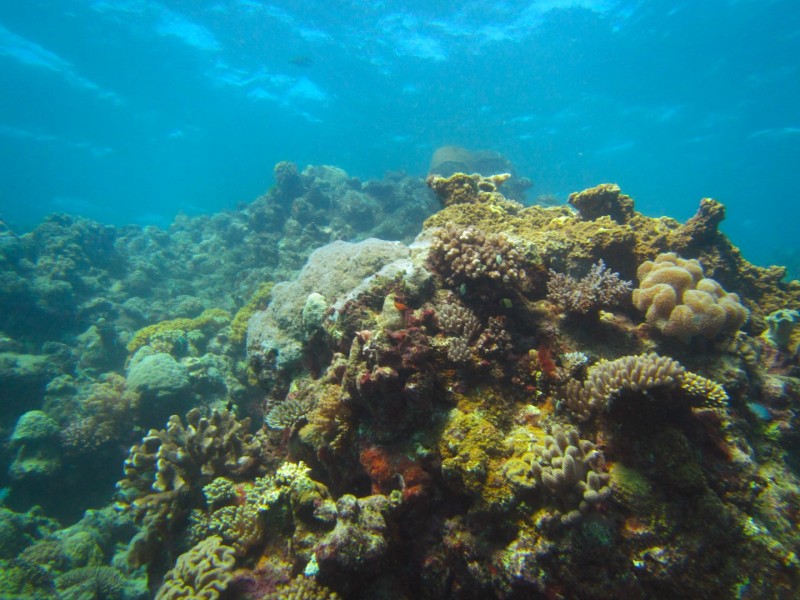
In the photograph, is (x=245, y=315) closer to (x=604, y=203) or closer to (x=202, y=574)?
(x=202, y=574)

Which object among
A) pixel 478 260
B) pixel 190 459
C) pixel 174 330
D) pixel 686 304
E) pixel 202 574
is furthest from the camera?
pixel 174 330

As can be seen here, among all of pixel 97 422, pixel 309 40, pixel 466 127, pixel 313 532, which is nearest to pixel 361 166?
pixel 466 127

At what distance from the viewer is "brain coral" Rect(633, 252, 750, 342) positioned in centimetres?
438

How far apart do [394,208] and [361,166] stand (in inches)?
1718

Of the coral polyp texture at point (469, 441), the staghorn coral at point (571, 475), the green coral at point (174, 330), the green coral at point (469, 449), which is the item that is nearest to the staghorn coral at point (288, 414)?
the coral polyp texture at point (469, 441)

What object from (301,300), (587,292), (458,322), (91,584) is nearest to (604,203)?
(587,292)

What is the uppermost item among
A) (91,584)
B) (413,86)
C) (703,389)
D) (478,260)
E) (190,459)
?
(413,86)

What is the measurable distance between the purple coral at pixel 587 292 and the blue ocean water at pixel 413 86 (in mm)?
29812

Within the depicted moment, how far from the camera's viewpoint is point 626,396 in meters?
3.42

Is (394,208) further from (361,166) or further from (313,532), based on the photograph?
(361,166)

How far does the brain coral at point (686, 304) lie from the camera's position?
172 inches

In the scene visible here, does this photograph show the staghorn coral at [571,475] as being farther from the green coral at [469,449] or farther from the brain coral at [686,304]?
the brain coral at [686,304]

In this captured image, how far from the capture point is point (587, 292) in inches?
183

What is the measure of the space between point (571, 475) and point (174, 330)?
42.8 feet
